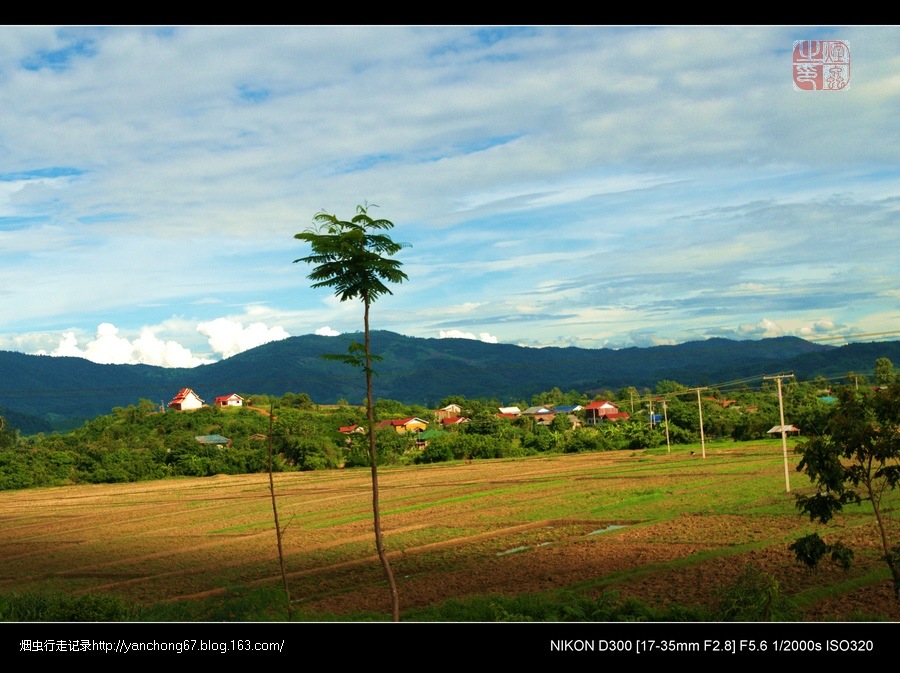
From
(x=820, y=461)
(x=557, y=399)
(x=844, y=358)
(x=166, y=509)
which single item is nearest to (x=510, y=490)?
(x=166, y=509)

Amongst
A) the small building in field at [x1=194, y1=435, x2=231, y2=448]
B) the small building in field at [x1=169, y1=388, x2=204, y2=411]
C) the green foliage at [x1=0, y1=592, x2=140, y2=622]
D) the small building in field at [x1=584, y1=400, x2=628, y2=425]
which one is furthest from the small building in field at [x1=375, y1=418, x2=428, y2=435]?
the green foliage at [x1=0, y1=592, x2=140, y2=622]

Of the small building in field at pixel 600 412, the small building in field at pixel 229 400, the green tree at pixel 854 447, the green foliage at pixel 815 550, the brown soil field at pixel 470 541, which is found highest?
the small building in field at pixel 229 400

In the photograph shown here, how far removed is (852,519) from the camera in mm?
22812

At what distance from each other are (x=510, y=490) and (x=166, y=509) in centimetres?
1899

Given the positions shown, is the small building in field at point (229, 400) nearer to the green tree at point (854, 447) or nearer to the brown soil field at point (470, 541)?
the brown soil field at point (470, 541)

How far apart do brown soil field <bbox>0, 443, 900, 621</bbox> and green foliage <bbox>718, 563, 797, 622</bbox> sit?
4.60ft

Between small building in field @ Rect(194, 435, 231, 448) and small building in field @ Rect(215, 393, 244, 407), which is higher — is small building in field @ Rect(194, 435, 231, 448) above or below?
below

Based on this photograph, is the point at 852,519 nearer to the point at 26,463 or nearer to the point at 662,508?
the point at 662,508

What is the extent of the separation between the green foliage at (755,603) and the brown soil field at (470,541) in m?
1.40

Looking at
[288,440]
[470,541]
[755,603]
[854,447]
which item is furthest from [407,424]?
[854,447]

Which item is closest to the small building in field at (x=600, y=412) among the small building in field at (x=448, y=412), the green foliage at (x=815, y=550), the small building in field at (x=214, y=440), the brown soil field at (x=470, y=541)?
the small building in field at (x=448, y=412)

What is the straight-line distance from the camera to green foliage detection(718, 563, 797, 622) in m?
10.3

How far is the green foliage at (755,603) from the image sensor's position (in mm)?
10320

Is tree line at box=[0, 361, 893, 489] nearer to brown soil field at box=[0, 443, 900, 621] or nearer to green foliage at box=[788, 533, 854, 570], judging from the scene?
brown soil field at box=[0, 443, 900, 621]
